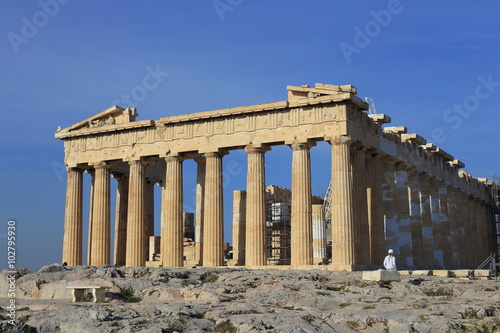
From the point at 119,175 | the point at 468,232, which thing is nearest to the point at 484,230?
the point at 468,232

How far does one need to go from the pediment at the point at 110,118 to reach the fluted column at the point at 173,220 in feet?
18.6

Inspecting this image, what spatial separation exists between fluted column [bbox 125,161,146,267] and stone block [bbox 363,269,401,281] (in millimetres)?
22991

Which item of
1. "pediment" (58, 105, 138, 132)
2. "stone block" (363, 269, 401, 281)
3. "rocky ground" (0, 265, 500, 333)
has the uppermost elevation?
"pediment" (58, 105, 138, 132)

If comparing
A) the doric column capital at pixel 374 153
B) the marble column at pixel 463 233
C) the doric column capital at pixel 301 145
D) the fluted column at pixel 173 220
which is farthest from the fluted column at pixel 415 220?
the fluted column at pixel 173 220

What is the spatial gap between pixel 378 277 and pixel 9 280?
15320mm

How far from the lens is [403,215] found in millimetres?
50375

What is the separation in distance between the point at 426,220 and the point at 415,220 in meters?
3.17

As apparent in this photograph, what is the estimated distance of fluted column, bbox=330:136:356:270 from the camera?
4188 centimetres

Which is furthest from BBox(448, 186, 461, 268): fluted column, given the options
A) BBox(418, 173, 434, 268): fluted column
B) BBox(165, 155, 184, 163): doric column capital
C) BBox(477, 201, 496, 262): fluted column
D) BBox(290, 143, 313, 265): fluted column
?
BBox(165, 155, 184, 163): doric column capital

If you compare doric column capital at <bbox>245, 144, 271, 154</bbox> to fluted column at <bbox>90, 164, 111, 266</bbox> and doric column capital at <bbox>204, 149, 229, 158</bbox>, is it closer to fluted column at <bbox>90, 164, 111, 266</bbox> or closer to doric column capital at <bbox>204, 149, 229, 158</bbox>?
doric column capital at <bbox>204, 149, 229, 158</bbox>

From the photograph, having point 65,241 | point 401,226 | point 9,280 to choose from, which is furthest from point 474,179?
point 9,280

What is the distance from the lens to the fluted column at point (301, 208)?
42812mm

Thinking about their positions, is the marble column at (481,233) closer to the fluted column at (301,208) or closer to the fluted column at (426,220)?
the fluted column at (426,220)

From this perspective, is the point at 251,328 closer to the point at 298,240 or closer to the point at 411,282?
the point at 411,282
